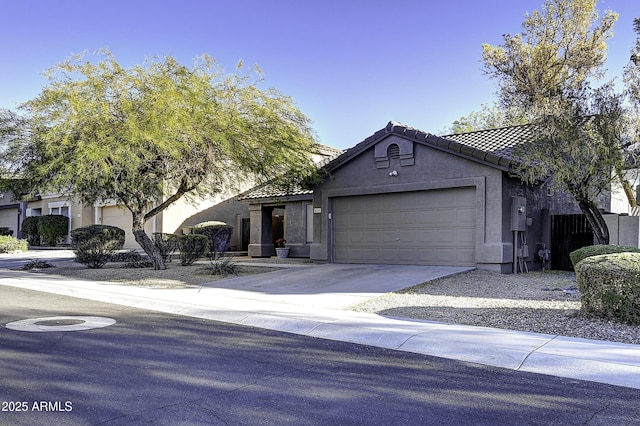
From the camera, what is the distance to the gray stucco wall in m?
15.1

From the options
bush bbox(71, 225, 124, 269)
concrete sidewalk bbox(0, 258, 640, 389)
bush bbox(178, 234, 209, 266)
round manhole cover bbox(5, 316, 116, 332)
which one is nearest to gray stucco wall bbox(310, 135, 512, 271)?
concrete sidewalk bbox(0, 258, 640, 389)

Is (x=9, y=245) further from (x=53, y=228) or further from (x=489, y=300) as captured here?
(x=489, y=300)

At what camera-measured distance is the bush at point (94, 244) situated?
58.5 ft

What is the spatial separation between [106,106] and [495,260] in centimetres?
1132

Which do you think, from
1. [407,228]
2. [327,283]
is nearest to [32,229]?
[407,228]

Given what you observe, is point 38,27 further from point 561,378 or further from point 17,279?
point 561,378

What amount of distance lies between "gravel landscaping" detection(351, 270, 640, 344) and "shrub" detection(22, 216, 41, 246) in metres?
30.0

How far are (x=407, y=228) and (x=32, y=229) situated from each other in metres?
27.8

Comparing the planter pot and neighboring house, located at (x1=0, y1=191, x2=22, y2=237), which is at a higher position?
neighboring house, located at (x1=0, y1=191, x2=22, y2=237)

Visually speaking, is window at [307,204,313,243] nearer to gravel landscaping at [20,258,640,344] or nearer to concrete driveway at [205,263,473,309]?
concrete driveway at [205,263,473,309]

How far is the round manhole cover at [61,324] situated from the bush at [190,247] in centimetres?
906

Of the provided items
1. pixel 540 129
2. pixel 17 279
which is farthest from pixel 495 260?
pixel 17 279

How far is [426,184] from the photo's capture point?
16.6 metres

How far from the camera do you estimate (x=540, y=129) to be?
14.3 m
